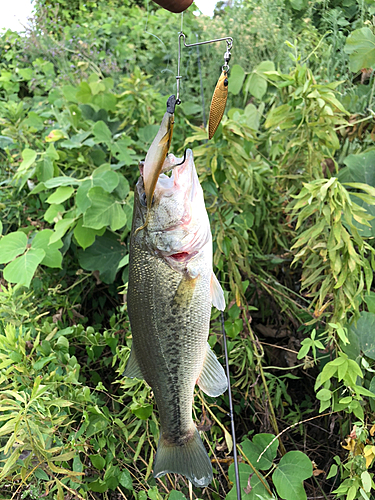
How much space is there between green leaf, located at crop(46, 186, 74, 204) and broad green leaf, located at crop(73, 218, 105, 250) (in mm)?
137

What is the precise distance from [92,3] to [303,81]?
4749mm

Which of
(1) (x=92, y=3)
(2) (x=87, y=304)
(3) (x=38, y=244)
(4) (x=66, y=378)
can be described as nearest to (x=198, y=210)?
(4) (x=66, y=378)

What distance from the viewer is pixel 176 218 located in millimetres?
911

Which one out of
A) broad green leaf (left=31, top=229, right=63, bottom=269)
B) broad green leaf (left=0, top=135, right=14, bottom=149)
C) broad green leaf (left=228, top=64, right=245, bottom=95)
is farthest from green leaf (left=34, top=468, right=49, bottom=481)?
broad green leaf (left=0, top=135, right=14, bottom=149)

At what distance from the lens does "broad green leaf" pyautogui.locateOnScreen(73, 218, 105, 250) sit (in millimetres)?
2051

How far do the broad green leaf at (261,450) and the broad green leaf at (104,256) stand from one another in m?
1.01

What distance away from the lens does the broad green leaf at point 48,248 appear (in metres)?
2.04

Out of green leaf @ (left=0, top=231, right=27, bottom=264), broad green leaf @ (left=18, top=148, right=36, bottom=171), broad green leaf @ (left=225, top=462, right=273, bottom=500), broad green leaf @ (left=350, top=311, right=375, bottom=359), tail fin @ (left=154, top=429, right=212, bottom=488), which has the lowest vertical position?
broad green leaf @ (left=225, top=462, right=273, bottom=500)

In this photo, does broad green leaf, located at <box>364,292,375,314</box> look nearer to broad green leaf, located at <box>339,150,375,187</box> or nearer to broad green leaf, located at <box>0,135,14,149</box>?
broad green leaf, located at <box>339,150,375,187</box>

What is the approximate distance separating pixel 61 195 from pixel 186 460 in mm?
1497

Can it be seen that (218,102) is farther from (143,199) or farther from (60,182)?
(60,182)

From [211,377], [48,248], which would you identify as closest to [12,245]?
[48,248]

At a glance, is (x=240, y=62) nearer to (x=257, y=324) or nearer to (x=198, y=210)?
(x=257, y=324)

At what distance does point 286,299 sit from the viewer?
6.49 ft
